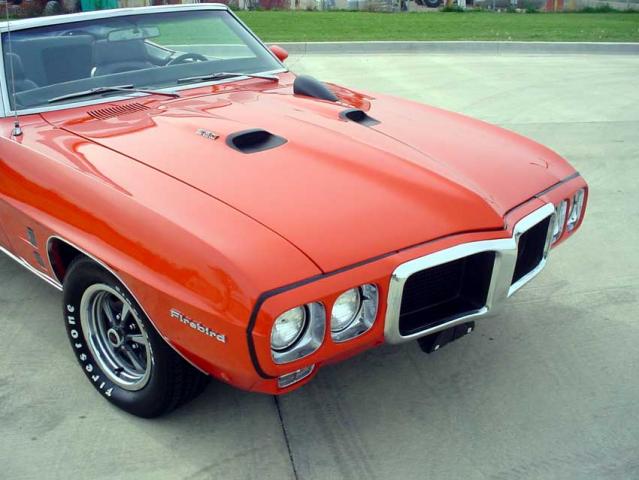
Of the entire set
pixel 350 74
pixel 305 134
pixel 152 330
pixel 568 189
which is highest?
pixel 305 134

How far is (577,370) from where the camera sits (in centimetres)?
325

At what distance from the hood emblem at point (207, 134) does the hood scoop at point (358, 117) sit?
24.5 inches

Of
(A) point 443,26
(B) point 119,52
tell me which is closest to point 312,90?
(B) point 119,52

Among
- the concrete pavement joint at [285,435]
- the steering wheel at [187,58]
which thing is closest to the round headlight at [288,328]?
the concrete pavement joint at [285,435]

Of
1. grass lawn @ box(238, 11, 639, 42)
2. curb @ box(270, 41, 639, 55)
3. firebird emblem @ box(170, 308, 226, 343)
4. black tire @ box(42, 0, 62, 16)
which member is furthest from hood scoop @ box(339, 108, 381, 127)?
black tire @ box(42, 0, 62, 16)

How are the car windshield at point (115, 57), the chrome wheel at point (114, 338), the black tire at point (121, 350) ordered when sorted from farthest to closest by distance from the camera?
the car windshield at point (115, 57) → the chrome wheel at point (114, 338) → the black tire at point (121, 350)

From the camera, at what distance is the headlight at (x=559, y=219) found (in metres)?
3.14

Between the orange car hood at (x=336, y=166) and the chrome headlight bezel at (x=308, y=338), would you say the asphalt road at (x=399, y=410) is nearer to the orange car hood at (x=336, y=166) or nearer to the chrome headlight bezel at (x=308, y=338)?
the chrome headlight bezel at (x=308, y=338)

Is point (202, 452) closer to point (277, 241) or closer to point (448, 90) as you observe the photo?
point (277, 241)

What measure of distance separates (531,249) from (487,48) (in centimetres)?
928

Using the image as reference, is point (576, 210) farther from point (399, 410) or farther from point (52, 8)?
point (52, 8)

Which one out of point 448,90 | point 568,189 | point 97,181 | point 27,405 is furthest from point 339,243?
point 448,90

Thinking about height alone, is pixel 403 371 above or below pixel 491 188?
below

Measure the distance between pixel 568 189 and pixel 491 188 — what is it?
0.45 meters
